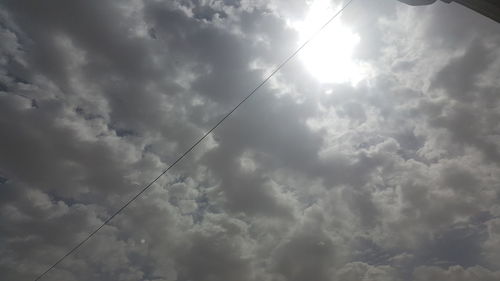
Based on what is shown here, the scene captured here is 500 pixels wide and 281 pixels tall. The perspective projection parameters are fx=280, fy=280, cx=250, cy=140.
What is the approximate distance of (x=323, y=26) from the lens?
46.3 ft

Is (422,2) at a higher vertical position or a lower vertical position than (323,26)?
lower

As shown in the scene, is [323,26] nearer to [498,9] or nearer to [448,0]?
[448,0]

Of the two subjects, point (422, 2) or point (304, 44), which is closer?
point (422, 2)

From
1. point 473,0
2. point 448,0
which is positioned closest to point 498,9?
point 473,0

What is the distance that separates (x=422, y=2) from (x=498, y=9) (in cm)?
226

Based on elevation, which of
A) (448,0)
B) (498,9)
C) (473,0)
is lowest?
(498,9)

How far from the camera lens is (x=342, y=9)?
13906mm

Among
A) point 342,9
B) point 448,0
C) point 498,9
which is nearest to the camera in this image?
point 498,9

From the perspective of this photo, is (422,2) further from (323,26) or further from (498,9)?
(323,26)

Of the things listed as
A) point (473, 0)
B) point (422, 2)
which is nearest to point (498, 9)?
point (473, 0)

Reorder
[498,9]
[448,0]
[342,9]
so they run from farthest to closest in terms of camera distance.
Result: [342,9]
[448,0]
[498,9]

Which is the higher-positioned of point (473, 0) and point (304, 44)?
point (304, 44)

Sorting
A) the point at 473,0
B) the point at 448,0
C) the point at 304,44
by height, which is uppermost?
the point at 304,44

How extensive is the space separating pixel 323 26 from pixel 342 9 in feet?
3.90
